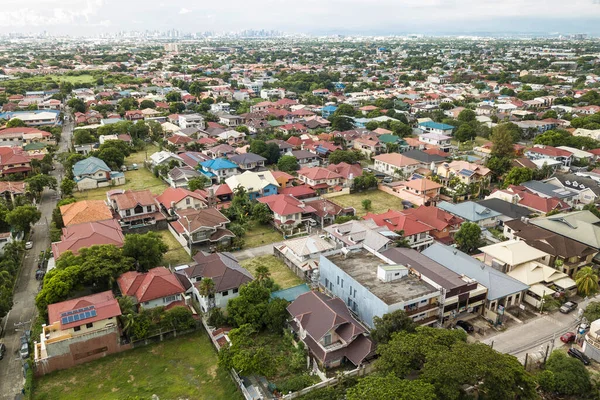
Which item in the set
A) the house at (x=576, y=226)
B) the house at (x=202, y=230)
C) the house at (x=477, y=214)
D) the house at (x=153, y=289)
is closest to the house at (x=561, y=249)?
the house at (x=576, y=226)

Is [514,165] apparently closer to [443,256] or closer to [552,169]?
[552,169]

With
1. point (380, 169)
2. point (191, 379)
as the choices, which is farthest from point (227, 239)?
point (380, 169)

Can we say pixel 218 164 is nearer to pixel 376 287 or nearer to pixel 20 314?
pixel 20 314

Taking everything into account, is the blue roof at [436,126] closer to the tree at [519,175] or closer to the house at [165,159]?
the tree at [519,175]

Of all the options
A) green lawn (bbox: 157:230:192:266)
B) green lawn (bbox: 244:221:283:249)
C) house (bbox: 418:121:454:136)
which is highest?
house (bbox: 418:121:454:136)

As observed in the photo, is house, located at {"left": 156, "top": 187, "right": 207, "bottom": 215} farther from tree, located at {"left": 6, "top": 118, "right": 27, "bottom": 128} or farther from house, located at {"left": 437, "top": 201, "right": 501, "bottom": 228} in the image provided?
tree, located at {"left": 6, "top": 118, "right": 27, "bottom": 128}

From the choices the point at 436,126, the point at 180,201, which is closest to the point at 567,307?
the point at 180,201

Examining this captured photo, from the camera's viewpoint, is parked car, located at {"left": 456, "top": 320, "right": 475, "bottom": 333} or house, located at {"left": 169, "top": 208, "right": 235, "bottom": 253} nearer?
parked car, located at {"left": 456, "top": 320, "right": 475, "bottom": 333}

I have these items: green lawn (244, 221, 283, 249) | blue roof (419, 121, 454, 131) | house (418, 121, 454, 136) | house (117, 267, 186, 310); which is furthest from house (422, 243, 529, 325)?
blue roof (419, 121, 454, 131)
